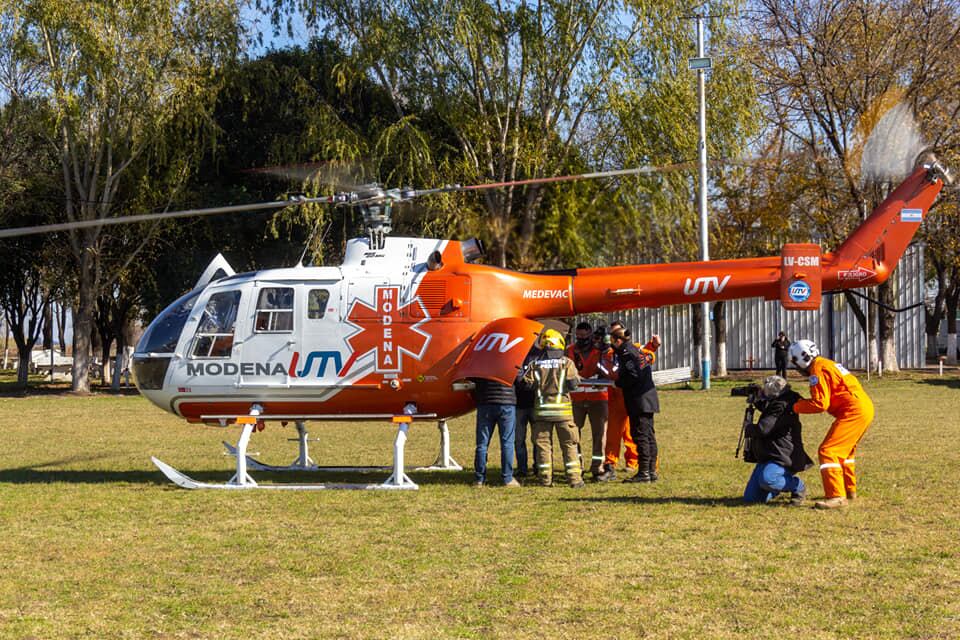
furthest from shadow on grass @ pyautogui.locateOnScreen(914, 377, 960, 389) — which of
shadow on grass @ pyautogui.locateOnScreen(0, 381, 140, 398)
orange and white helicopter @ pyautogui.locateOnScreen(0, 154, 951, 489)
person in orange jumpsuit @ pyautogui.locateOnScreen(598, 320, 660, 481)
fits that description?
shadow on grass @ pyautogui.locateOnScreen(0, 381, 140, 398)

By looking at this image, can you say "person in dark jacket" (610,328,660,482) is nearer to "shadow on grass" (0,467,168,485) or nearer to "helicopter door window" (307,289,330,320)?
"helicopter door window" (307,289,330,320)

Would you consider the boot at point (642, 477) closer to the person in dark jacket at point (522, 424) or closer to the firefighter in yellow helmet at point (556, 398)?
the firefighter in yellow helmet at point (556, 398)

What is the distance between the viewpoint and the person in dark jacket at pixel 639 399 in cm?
1271

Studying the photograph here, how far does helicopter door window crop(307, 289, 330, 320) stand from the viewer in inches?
520

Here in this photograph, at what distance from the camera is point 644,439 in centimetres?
1282

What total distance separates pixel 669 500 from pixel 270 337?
534 centimetres

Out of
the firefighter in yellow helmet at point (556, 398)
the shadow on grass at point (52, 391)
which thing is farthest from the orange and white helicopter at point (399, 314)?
the shadow on grass at point (52, 391)

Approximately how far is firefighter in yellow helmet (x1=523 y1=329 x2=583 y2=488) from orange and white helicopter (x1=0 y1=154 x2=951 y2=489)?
0.95 ft

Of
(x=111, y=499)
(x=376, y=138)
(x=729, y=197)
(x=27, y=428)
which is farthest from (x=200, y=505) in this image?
(x=729, y=197)

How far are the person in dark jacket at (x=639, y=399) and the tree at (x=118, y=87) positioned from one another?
922 inches

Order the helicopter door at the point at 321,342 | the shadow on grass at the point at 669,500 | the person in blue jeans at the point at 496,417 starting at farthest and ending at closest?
1. the helicopter door at the point at 321,342
2. the person in blue jeans at the point at 496,417
3. the shadow on grass at the point at 669,500

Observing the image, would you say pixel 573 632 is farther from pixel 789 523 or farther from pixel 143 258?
pixel 143 258

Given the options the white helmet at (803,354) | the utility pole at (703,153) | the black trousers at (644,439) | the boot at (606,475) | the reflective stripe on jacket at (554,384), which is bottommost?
the boot at (606,475)

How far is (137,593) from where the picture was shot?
7.62 metres
